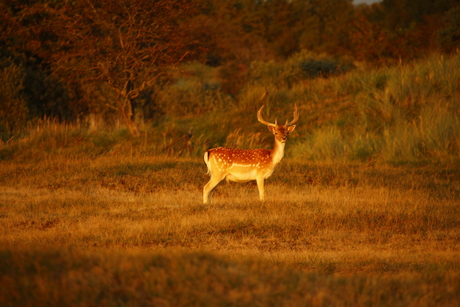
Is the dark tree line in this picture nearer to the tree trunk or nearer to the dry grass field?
the tree trunk

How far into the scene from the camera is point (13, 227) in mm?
10078

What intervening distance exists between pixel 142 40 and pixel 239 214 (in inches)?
471

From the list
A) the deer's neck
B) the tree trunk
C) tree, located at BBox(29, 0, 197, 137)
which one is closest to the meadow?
Result: the tree trunk

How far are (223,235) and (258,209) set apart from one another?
1803mm

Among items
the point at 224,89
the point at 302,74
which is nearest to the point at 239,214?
the point at 302,74

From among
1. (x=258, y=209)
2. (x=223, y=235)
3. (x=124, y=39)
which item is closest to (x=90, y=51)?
(x=124, y=39)

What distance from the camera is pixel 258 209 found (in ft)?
37.4

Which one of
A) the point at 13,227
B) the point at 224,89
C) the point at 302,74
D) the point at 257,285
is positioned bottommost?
the point at 224,89

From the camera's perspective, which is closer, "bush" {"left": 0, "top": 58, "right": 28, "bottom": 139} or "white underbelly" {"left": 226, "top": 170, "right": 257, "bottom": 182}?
"white underbelly" {"left": 226, "top": 170, "right": 257, "bottom": 182}

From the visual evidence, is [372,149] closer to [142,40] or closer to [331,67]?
[142,40]

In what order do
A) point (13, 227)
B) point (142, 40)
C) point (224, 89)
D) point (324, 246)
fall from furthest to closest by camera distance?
point (224, 89) < point (142, 40) < point (13, 227) < point (324, 246)

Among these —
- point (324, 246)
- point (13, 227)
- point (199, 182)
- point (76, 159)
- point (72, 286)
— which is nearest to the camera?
point (72, 286)

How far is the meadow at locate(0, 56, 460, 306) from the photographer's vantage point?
556 cm

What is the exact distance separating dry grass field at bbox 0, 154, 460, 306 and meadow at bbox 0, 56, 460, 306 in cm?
3
